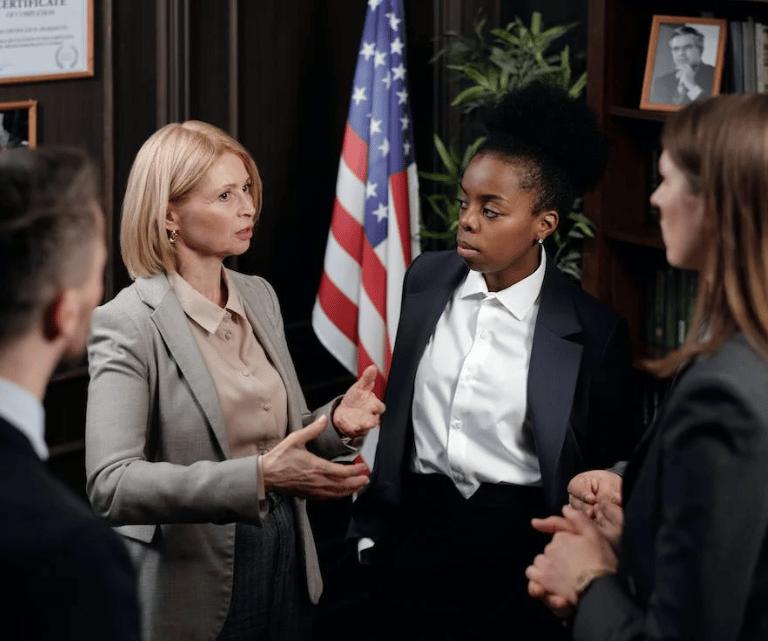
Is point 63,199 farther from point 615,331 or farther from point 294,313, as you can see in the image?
point 294,313

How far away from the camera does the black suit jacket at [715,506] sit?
1289 millimetres

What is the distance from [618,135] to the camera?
3.35m

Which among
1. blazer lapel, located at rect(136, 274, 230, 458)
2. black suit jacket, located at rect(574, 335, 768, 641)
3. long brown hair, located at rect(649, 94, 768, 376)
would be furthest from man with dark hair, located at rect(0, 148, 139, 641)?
blazer lapel, located at rect(136, 274, 230, 458)

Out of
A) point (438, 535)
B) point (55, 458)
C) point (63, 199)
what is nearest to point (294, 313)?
point (55, 458)

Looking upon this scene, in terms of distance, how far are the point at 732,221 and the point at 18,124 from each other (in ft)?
6.68

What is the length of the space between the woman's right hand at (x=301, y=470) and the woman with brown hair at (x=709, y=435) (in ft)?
2.05

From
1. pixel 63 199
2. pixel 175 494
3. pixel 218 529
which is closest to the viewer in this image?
pixel 63 199

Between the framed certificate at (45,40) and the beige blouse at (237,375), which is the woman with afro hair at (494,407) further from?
the framed certificate at (45,40)

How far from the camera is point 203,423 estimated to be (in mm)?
2090

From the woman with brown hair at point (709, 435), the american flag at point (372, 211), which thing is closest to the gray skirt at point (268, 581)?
the woman with brown hair at point (709, 435)

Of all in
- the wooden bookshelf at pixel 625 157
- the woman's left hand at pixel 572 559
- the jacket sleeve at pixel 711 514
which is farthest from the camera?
the wooden bookshelf at pixel 625 157

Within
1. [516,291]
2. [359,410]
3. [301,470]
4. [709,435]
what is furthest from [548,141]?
[709,435]

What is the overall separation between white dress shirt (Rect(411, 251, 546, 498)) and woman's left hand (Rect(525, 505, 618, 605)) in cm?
64

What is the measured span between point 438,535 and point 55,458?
1.21 m
